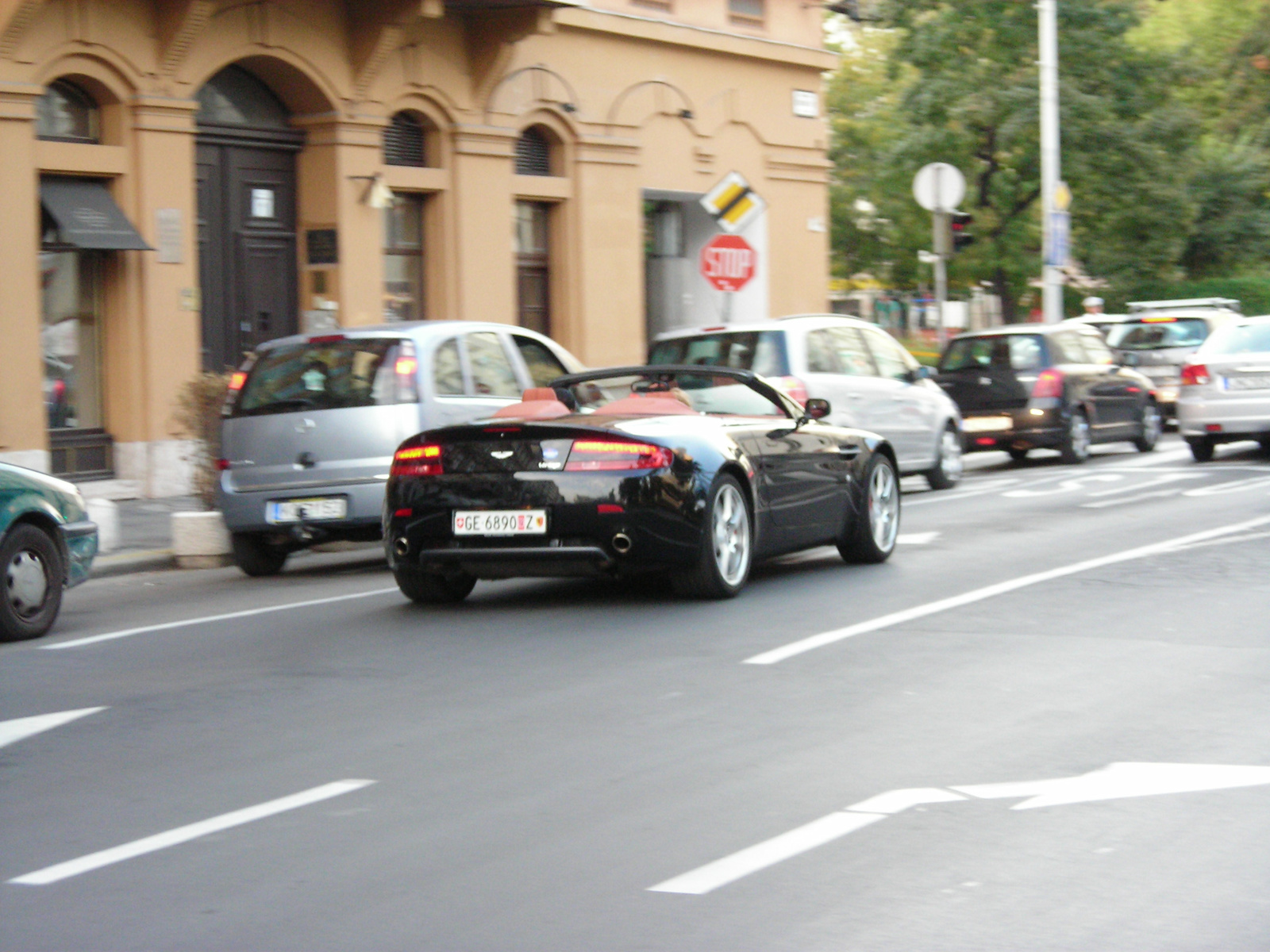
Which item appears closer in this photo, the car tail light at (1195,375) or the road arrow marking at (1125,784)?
the road arrow marking at (1125,784)

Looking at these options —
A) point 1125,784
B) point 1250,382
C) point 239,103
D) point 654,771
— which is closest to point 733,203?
point 239,103

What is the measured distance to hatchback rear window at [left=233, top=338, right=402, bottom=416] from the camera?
40.6ft

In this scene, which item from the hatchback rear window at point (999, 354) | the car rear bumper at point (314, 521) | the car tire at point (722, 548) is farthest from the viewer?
the hatchback rear window at point (999, 354)

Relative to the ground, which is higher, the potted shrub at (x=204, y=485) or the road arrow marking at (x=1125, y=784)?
the potted shrub at (x=204, y=485)

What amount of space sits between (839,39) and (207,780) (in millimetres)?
52997

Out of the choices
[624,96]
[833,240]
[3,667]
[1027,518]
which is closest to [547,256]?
[624,96]

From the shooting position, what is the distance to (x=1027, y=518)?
15.0m

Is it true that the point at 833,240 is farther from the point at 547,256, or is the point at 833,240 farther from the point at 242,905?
the point at 242,905

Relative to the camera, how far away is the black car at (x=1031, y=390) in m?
21.5

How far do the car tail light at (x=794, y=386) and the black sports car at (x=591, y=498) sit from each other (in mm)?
5597

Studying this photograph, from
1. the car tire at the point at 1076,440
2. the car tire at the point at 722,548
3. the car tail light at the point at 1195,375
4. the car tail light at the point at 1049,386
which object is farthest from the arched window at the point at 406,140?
the car tire at the point at 722,548

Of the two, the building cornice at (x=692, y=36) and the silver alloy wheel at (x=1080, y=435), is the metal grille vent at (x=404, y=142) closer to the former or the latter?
the building cornice at (x=692, y=36)

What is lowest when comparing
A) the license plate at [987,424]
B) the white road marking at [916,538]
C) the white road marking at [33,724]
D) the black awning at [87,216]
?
the white road marking at [33,724]

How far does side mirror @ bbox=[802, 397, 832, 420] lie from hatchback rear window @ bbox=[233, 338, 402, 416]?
2761mm
